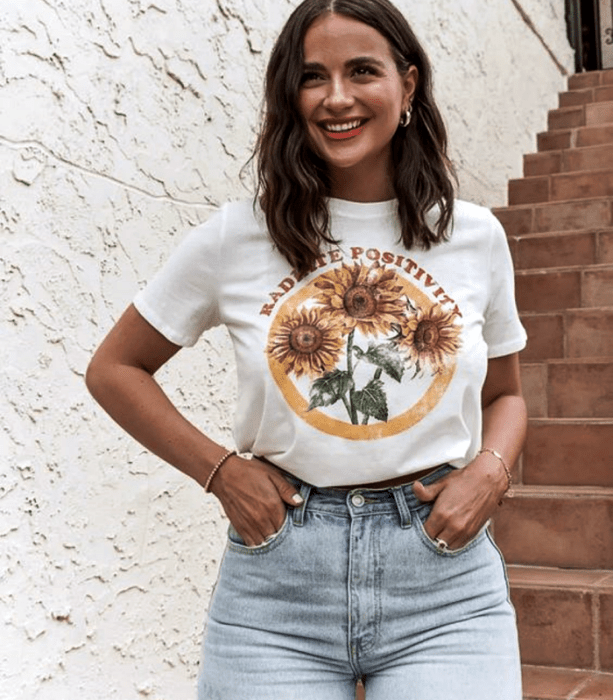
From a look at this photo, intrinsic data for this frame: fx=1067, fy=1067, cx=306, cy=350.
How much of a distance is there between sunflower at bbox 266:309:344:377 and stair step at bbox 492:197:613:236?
12.4ft

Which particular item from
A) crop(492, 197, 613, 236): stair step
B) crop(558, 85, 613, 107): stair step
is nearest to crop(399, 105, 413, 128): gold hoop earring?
crop(492, 197, 613, 236): stair step

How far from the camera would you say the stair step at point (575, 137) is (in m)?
6.25

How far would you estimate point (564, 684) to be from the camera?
8.75 feet

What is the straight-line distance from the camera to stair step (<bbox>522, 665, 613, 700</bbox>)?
8.40ft

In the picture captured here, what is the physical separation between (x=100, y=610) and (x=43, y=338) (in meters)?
0.59

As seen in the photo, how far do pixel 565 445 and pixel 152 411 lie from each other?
7.50 ft

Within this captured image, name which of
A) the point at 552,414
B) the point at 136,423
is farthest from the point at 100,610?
the point at 552,414

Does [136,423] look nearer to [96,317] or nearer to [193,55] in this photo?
[96,317]

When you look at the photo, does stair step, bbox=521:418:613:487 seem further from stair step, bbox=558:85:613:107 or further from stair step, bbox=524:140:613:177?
stair step, bbox=558:85:613:107

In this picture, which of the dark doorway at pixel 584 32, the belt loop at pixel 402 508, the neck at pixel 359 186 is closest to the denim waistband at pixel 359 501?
the belt loop at pixel 402 508

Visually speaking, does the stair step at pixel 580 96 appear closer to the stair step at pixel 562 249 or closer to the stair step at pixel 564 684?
the stair step at pixel 562 249

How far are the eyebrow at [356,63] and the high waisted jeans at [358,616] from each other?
1.82 ft

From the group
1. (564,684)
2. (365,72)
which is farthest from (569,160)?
(365,72)

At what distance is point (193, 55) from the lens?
2.72 meters
